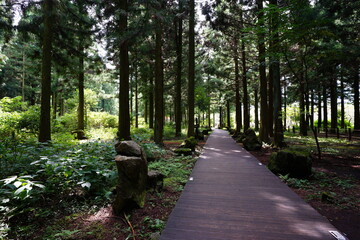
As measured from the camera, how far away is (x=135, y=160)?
3.54 meters

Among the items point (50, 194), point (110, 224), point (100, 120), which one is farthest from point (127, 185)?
point (100, 120)

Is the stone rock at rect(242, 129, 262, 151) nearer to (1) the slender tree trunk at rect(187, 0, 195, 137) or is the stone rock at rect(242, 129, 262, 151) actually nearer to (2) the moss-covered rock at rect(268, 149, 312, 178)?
(1) the slender tree trunk at rect(187, 0, 195, 137)

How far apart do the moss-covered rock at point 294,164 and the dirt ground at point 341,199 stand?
0.32 metres

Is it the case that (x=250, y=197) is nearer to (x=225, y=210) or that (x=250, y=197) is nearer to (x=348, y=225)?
(x=225, y=210)

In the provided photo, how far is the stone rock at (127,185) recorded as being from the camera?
340 centimetres

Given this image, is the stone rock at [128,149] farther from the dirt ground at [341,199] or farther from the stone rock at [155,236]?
the dirt ground at [341,199]

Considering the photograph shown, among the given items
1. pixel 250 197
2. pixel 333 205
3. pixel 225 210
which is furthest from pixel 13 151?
pixel 333 205

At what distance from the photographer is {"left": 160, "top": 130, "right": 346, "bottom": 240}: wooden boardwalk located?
2.81m

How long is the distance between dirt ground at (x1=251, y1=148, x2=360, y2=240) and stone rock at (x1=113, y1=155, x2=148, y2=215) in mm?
3582

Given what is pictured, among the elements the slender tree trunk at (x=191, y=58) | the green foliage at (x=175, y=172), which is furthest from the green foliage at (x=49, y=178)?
the slender tree trunk at (x=191, y=58)

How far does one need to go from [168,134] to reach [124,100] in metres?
8.50

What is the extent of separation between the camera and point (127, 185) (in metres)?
3.46

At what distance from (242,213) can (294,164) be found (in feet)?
10.2

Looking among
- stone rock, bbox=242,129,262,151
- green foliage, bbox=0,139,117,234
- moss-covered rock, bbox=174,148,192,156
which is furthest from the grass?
stone rock, bbox=242,129,262,151
